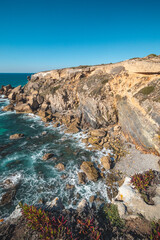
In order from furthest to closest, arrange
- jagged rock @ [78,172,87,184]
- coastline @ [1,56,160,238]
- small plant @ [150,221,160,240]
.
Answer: jagged rock @ [78,172,87,184], coastline @ [1,56,160,238], small plant @ [150,221,160,240]

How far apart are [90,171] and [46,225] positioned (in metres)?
9.92

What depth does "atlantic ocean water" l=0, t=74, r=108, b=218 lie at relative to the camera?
14195mm

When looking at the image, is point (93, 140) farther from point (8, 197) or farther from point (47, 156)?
point (8, 197)

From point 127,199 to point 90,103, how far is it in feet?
77.9

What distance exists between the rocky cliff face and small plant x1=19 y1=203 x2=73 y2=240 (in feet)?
52.7

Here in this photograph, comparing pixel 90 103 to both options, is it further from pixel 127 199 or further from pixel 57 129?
pixel 127 199

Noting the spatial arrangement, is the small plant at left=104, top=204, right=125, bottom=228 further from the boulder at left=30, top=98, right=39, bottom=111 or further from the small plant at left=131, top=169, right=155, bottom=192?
the boulder at left=30, top=98, right=39, bottom=111

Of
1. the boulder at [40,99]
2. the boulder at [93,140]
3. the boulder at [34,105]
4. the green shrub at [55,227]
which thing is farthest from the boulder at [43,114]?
the green shrub at [55,227]

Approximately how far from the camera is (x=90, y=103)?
31188 mm

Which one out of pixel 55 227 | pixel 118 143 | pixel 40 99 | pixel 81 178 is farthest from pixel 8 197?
pixel 40 99

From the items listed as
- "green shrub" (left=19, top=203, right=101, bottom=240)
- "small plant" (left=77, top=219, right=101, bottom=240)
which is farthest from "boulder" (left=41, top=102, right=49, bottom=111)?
"small plant" (left=77, top=219, right=101, bottom=240)

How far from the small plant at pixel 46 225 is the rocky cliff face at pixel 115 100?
16067mm

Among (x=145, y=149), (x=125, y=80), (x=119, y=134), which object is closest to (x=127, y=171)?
(x=145, y=149)

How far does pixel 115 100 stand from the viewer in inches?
1086
